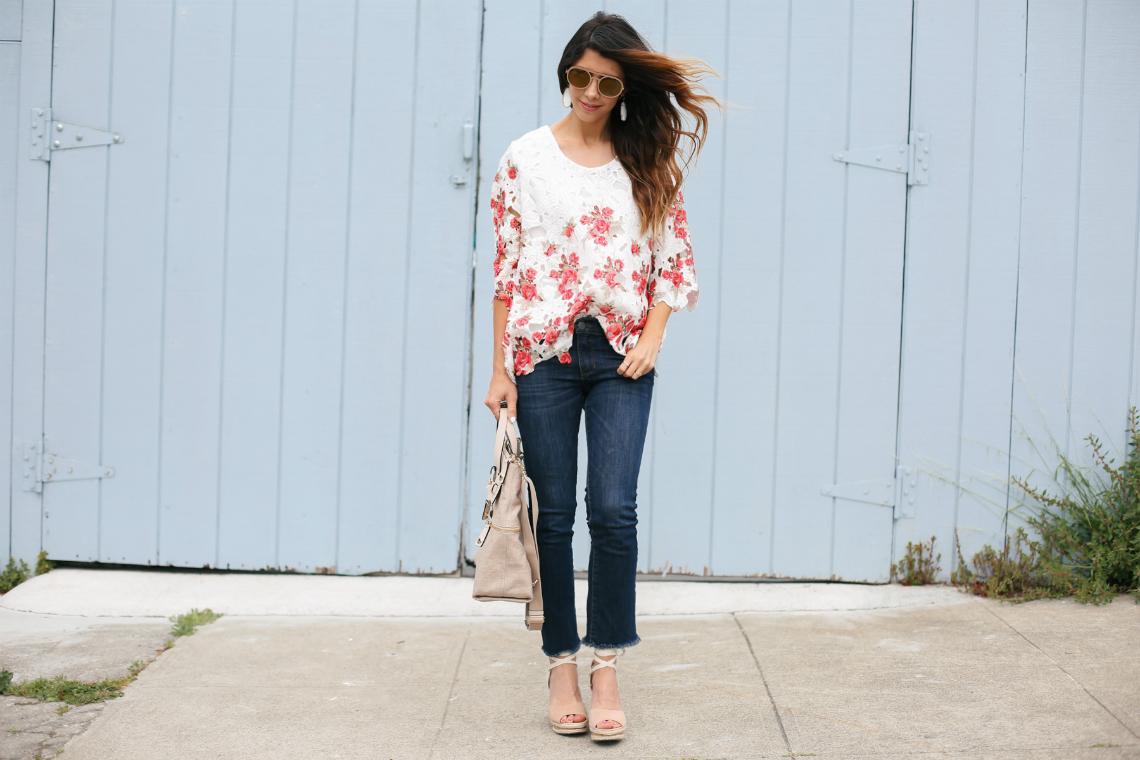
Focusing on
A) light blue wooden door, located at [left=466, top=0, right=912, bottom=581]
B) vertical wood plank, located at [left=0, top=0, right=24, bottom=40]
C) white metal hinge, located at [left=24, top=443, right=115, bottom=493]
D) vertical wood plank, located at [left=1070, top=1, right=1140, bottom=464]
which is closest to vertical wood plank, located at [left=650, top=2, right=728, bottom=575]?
light blue wooden door, located at [left=466, top=0, right=912, bottom=581]

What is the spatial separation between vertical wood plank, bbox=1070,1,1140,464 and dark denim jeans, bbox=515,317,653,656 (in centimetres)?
196

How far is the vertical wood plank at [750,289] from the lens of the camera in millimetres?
3338

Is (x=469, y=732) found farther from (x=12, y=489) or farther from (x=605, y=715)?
(x=12, y=489)

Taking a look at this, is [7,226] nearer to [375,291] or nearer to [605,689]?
[375,291]

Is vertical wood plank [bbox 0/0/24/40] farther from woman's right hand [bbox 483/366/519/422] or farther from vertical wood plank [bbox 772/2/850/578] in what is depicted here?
vertical wood plank [bbox 772/2/850/578]

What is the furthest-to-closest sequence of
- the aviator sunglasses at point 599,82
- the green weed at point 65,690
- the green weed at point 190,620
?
the green weed at point 190,620 < the green weed at point 65,690 < the aviator sunglasses at point 599,82

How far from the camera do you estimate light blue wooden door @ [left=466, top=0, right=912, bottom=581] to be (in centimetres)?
333

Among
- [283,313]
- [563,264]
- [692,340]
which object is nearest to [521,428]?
[563,264]

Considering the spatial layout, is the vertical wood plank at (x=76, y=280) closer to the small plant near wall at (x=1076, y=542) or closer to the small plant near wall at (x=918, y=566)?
the small plant near wall at (x=918, y=566)

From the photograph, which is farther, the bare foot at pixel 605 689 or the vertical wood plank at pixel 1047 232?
the vertical wood plank at pixel 1047 232

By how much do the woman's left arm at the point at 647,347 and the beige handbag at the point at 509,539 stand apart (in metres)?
0.33

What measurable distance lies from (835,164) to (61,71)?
108 inches

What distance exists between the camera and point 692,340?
3.37 m

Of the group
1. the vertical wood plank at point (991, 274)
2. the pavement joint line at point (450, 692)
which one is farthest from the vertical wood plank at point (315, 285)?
the vertical wood plank at point (991, 274)
